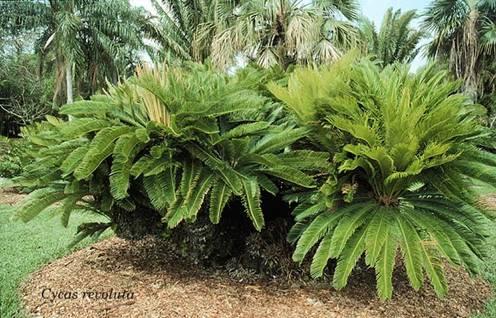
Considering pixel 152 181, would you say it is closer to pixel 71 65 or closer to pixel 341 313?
pixel 341 313

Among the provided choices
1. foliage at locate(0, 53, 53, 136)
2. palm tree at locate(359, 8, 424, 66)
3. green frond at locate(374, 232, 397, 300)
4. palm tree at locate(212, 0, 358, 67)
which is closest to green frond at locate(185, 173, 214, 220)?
green frond at locate(374, 232, 397, 300)

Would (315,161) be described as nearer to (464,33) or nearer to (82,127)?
(82,127)

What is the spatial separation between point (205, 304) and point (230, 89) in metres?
1.76

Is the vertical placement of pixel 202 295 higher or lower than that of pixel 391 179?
lower

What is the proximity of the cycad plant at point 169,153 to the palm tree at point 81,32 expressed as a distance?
1597cm

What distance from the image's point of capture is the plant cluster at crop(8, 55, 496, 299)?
3398mm

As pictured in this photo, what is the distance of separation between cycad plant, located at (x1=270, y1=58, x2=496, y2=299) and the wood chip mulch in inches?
19.5

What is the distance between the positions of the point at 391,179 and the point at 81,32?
1986 cm

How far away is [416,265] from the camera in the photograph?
328cm

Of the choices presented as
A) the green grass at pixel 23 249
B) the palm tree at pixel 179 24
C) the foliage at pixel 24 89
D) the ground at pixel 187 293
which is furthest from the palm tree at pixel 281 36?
the foliage at pixel 24 89

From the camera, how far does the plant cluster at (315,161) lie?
3398mm

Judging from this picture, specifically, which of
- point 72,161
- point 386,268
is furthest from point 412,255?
point 72,161

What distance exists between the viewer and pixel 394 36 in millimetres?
21328

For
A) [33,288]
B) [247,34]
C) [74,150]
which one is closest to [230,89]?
[74,150]
